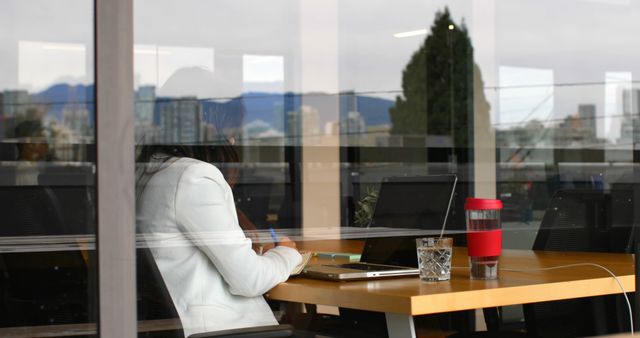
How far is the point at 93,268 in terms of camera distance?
2.41 meters

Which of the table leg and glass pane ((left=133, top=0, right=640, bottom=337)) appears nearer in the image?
the table leg

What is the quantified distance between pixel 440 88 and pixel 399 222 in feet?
12.7

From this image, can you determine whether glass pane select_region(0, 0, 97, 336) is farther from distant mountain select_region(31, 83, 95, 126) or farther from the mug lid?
the mug lid

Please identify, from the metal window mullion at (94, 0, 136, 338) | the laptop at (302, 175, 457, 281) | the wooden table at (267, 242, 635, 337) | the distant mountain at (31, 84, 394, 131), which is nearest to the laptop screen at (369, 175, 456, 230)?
the laptop at (302, 175, 457, 281)

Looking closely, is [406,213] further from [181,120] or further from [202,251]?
[202,251]

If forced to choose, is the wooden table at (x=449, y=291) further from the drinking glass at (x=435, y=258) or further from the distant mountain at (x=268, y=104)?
the distant mountain at (x=268, y=104)

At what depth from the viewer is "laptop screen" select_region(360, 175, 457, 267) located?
2951 millimetres

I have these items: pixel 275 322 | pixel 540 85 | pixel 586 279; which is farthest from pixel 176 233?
pixel 540 85

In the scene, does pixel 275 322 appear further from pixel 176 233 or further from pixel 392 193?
pixel 392 193

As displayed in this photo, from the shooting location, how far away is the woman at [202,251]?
7.94 feet

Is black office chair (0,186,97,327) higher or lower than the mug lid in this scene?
lower

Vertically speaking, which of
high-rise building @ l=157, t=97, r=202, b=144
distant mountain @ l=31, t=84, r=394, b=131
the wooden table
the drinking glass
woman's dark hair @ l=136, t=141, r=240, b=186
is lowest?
the wooden table

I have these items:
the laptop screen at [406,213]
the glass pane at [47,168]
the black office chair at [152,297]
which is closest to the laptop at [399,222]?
the laptop screen at [406,213]

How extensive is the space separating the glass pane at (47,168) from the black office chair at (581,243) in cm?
158
